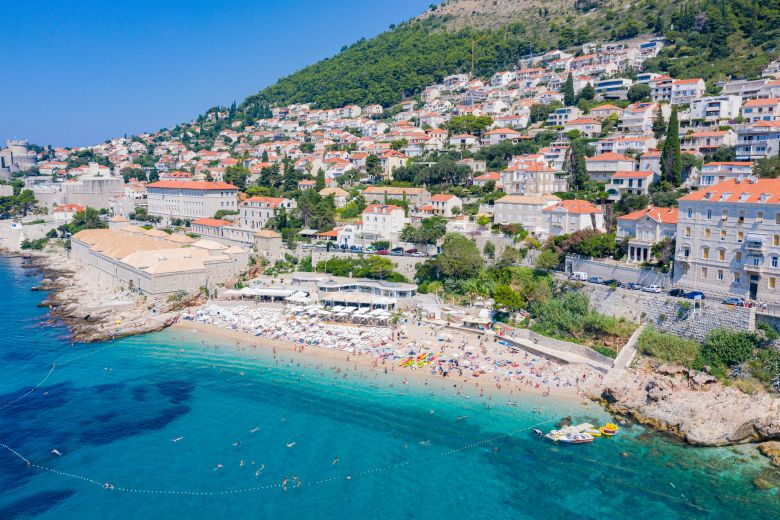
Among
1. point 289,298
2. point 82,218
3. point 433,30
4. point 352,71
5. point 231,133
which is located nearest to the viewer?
point 289,298

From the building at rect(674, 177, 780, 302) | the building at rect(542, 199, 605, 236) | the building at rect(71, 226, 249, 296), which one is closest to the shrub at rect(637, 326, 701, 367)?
the building at rect(674, 177, 780, 302)

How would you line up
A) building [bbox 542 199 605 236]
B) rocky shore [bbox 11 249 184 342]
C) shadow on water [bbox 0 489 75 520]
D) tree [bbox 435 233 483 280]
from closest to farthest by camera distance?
1. shadow on water [bbox 0 489 75 520]
2. rocky shore [bbox 11 249 184 342]
3. tree [bbox 435 233 483 280]
4. building [bbox 542 199 605 236]

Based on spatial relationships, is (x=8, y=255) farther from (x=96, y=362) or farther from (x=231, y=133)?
(x=231, y=133)

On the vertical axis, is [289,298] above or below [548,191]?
below

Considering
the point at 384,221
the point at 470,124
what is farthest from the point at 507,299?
the point at 470,124

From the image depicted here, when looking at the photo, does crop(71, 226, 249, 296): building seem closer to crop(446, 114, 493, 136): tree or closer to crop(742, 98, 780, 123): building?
crop(446, 114, 493, 136): tree

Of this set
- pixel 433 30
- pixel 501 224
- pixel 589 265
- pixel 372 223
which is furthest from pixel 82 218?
pixel 433 30

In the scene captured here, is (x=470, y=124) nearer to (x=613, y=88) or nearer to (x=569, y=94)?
(x=569, y=94)
